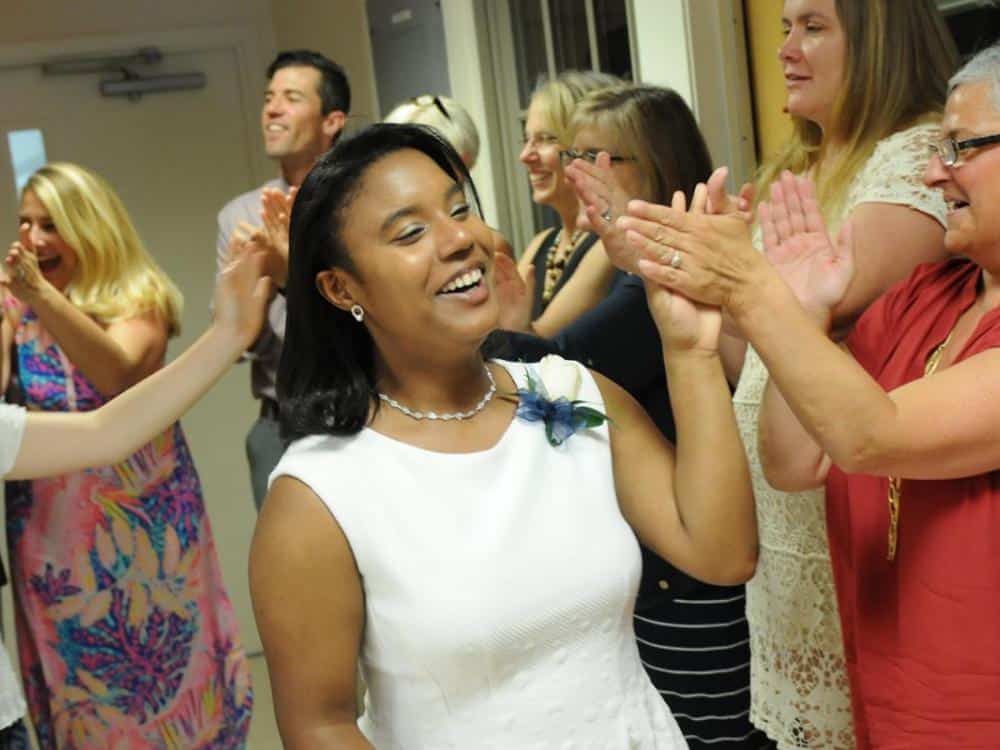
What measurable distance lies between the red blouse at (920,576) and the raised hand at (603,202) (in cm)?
31

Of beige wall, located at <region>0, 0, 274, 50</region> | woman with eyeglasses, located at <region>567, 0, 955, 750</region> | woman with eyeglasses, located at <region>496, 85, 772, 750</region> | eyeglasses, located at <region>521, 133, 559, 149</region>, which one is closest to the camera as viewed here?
woman with eyeglasses, located at <region>567, 0, 955, 750</region>

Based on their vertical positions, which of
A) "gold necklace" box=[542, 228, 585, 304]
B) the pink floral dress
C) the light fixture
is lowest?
the pink floral dress

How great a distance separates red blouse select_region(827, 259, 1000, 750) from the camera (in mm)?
1440

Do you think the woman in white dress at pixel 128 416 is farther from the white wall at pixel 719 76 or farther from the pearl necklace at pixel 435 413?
the white wall at pixel 719 76

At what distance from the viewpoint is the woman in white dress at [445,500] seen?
1464mm

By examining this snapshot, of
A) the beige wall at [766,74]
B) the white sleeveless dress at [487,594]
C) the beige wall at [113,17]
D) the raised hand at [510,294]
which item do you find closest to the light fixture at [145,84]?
the beige wall at [113,17]

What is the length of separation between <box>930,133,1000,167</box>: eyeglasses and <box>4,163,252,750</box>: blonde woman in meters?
2.08

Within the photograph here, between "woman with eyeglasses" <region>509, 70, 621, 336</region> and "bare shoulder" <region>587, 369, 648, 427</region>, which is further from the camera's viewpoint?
"woman with eyeglasses" <region>509, 70, 621, 336</region>

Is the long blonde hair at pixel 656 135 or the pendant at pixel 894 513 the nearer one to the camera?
the pendant at pixel 894 513

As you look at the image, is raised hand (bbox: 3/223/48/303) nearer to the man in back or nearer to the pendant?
the man in back

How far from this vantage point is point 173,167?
16.8ft

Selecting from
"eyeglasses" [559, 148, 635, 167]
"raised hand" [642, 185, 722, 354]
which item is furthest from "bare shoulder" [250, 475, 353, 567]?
"eyeglasses" [559, 148, 635, 167]

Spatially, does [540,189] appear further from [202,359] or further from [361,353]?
[361,353]

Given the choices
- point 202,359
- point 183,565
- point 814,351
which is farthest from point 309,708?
point 183,565
